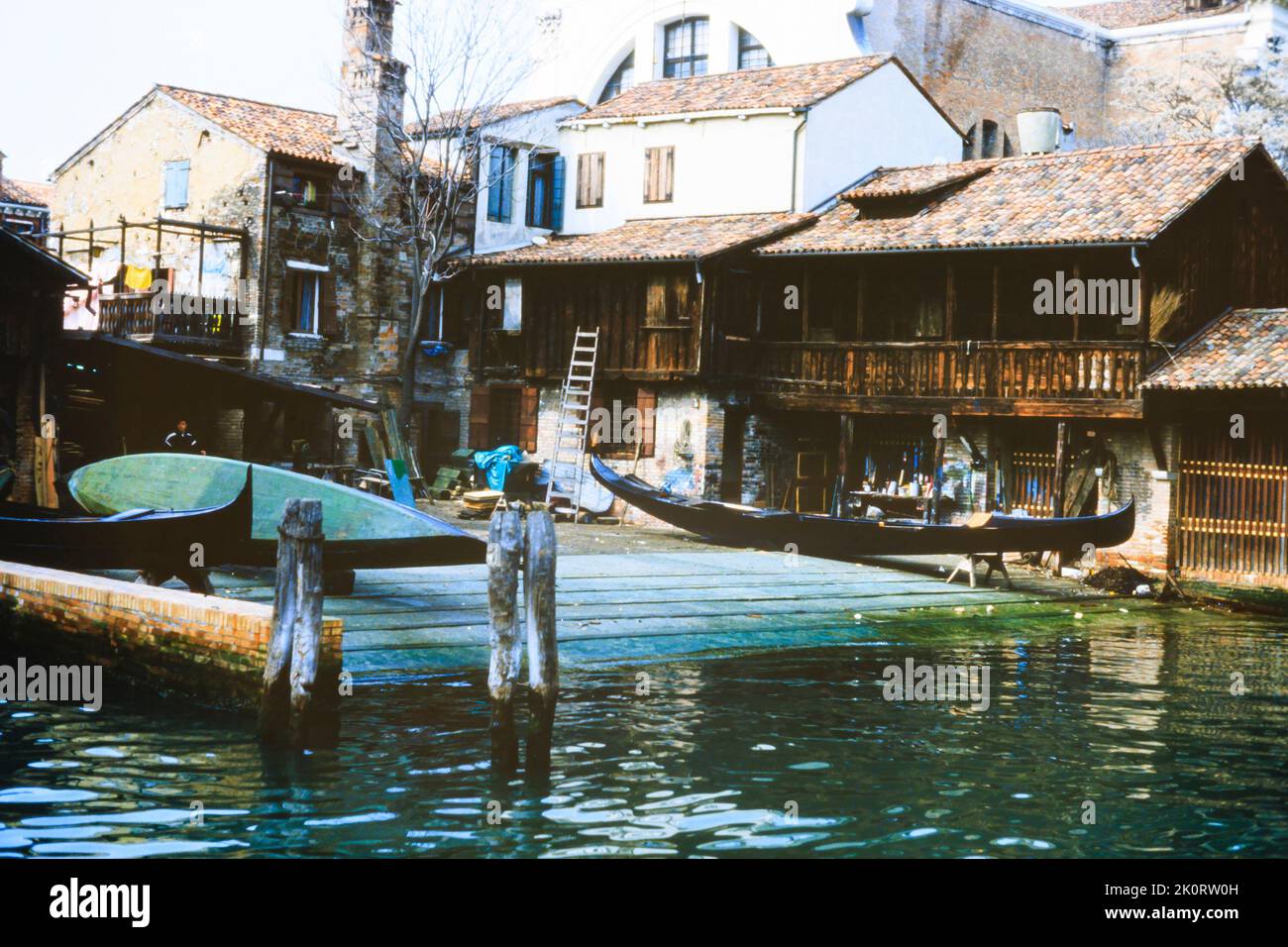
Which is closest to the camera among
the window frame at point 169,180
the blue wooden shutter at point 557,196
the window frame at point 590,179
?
the window frame at point 590,179

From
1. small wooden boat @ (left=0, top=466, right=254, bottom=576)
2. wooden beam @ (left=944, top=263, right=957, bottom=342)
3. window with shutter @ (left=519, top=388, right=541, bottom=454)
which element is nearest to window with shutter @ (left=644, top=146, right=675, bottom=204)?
window with shutter @ (left=519, top=388, right=541, bottom=454)

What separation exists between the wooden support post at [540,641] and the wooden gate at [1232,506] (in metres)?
13.8

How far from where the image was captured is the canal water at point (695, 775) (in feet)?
27.9

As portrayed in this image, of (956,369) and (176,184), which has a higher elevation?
(176,184)

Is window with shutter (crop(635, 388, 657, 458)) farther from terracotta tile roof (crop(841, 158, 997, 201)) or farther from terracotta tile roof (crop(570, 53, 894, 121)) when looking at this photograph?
terracotta tile roof (crop(570, 53, 894, 121))

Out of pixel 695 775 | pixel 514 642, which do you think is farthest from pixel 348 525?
pixel 695 775

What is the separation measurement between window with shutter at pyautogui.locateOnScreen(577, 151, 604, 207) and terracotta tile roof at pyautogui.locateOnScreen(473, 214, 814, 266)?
1006mm

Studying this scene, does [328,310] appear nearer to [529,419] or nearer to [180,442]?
[529,419]

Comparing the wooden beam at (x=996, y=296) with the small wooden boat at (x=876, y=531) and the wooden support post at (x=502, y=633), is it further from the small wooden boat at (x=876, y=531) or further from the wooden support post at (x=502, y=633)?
the wooden support post at (x=502, y=633)

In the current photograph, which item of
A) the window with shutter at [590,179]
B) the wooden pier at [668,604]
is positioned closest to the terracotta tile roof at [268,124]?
the window with shutter at [590,179]

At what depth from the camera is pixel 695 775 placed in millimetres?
10008

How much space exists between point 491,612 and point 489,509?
52.0 feet

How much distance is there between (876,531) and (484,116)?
14248mm

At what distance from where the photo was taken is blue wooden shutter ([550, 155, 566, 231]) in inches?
1238
